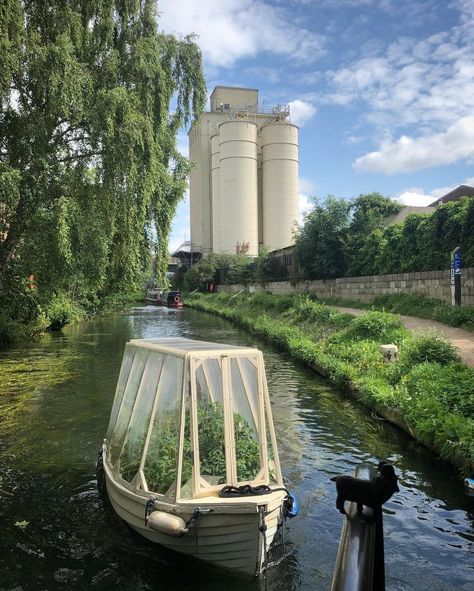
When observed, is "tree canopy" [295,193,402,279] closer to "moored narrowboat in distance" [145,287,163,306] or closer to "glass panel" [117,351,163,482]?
"glass panel" [117,351,163,482]

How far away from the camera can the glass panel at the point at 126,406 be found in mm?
7004

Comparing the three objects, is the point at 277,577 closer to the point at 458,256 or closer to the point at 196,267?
the point at 458,256

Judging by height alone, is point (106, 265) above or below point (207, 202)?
below

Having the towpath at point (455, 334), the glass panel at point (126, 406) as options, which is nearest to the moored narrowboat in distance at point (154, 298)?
the towpath at point (455, 334)

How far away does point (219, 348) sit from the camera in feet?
20.3

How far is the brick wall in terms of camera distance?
61.4ft

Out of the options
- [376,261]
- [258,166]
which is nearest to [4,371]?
[376,261]

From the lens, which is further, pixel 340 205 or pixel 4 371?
pixel 340 205

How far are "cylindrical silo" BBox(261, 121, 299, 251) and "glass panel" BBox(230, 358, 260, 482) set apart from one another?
6535cm

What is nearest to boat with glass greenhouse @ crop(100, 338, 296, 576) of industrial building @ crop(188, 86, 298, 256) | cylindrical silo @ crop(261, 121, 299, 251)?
industrial building @ crop(188, 86, 298, 256)

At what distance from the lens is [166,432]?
587 centimetres

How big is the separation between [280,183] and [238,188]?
6522mm

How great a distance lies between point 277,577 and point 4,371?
14258 millimetres

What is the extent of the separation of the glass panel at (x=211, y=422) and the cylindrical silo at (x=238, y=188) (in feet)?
205
